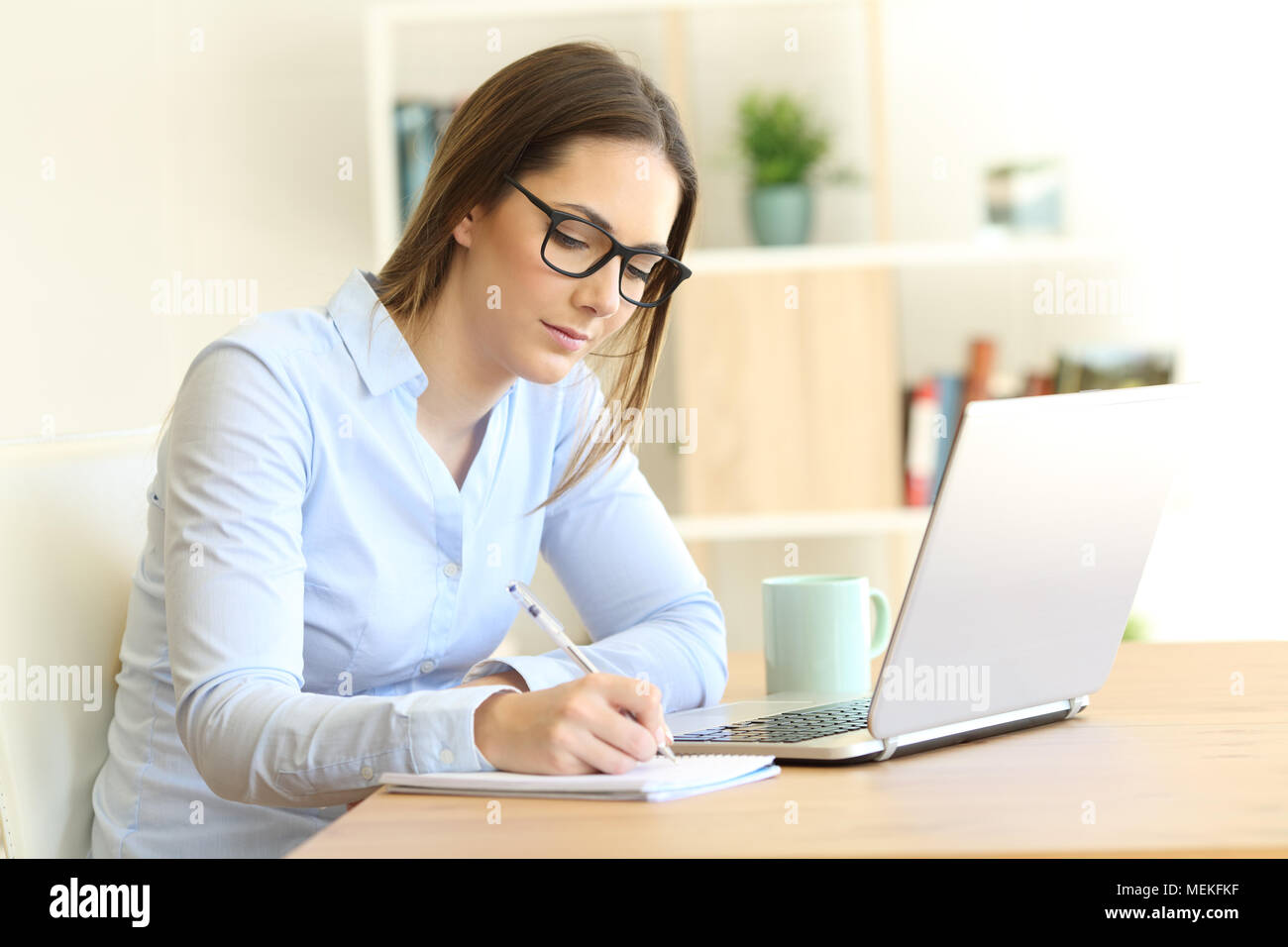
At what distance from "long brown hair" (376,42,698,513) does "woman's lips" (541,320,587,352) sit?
0.13 meters

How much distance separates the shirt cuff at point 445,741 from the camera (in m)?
0.92

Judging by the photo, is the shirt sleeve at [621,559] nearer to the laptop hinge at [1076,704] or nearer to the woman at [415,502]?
the woman at [415,502]

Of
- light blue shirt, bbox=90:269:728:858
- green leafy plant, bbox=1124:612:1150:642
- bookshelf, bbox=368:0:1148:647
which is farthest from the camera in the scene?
green leafy plant, bbox=1124:612:1150:642

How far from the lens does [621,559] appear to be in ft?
4.67

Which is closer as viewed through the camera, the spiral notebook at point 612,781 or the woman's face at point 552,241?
the spiral notebook at point 612,781

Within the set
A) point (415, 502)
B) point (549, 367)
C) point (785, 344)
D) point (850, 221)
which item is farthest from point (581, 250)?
point (850, 221)

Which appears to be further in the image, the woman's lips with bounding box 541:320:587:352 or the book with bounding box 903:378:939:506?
the book with bounding box 903:378:939:506

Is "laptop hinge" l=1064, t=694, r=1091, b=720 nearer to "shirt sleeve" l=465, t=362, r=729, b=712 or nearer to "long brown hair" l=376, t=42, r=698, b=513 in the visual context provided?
"shirt sleeve" l=465, t=362, r=729, b=712

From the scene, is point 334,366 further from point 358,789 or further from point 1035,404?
point 1035,404

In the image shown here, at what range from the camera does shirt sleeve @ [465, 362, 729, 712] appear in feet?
4.32

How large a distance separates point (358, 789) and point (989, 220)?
2.53 metres

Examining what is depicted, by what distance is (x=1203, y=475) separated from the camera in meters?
3.24

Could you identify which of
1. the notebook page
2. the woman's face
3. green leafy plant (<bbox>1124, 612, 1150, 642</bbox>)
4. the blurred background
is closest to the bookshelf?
the blurred background

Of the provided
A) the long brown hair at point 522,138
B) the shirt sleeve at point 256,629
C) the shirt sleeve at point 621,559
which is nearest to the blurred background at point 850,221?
the shirt sleeve at point 621,559
